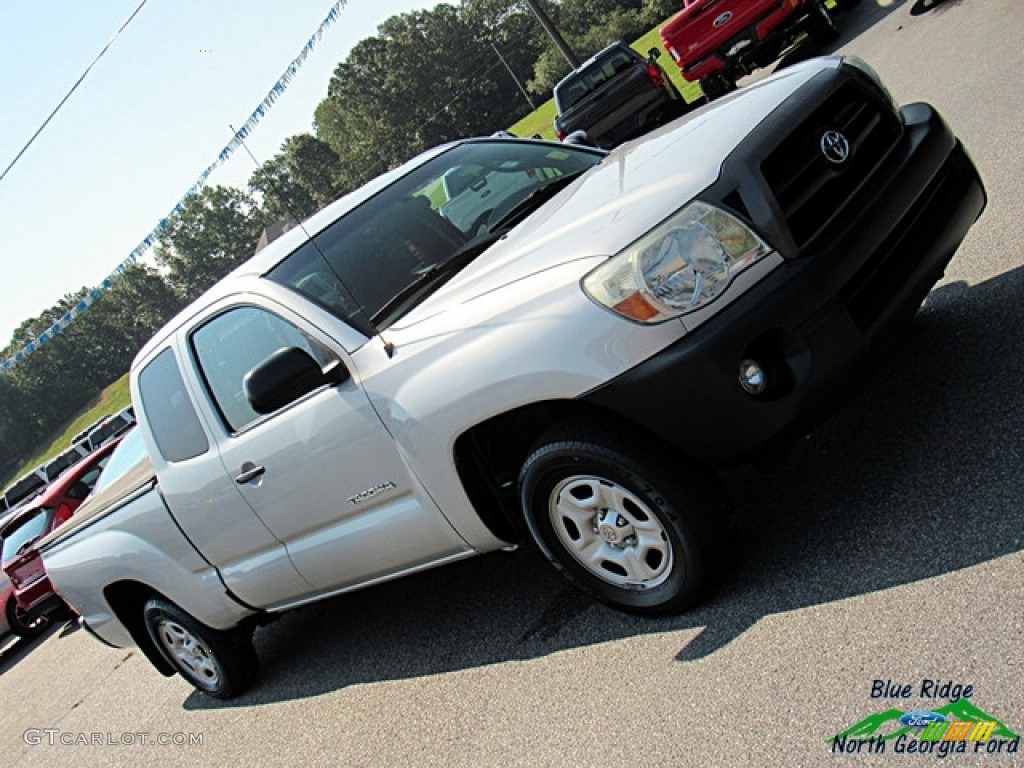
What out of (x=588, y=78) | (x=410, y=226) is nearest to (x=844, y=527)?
(x=410, y=226)

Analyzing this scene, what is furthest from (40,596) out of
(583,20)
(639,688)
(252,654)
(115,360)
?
(115,360)

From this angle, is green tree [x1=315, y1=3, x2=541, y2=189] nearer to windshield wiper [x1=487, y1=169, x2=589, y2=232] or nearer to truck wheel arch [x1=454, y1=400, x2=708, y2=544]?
windshield wiper [x1=487, y1=169, x2=589, y2=232]

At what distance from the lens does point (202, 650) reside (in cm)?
523

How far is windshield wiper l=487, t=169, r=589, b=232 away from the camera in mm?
4094

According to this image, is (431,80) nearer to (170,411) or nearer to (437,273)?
(170,411)

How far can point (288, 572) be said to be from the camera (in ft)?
14.5

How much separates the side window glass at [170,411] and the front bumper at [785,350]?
2366mm

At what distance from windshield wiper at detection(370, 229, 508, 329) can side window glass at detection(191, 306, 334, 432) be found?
37 cm

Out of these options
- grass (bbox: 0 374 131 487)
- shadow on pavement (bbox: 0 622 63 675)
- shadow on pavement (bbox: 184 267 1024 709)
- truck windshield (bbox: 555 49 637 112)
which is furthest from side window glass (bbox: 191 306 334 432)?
grass (bbox: 0 374 131 487)

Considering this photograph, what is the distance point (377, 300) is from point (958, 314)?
260cm

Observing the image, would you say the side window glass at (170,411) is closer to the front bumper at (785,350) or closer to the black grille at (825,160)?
the front bumper at (785,350)

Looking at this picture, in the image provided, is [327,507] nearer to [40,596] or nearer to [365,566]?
[365,566]

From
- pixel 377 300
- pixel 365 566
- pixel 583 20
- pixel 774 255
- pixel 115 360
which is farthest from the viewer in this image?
pixel 115 360

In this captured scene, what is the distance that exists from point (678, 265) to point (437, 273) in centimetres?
124
